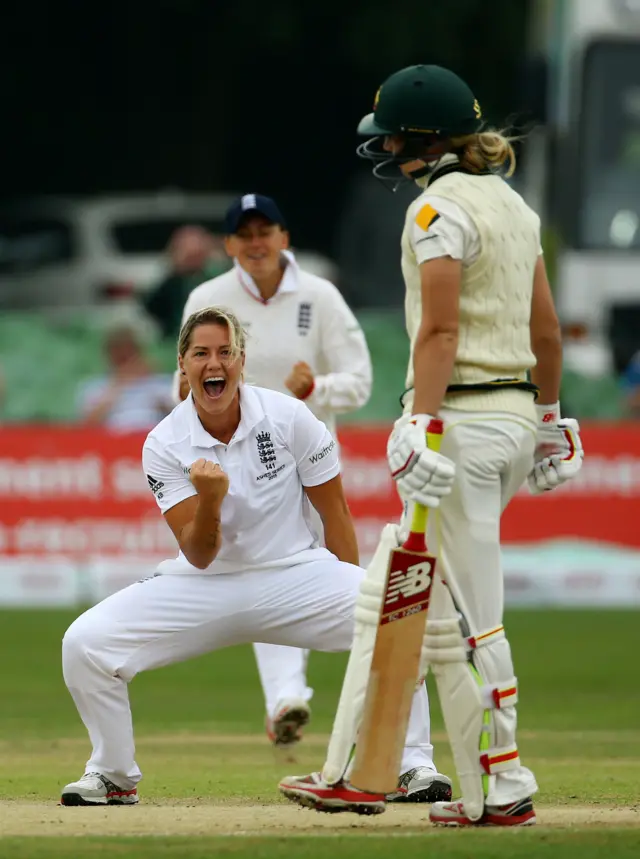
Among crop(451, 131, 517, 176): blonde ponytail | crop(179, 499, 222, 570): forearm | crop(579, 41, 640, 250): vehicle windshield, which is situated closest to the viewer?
crop(451, 131, 517, 176): blonde ponytail

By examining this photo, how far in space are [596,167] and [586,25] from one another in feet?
3.43

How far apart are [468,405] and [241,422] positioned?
2.93ft

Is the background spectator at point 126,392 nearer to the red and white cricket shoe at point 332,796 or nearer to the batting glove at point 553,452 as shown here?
the batting glove at point 553,452

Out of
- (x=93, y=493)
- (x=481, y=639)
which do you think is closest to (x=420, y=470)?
(x=481, y=639)

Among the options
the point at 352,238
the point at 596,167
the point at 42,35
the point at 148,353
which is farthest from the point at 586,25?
the point at 42,35

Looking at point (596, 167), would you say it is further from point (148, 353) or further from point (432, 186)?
point (432, 186)

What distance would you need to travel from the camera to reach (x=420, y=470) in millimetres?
5305

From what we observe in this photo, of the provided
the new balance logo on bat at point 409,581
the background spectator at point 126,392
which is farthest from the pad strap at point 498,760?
the background spectator at point 126,392

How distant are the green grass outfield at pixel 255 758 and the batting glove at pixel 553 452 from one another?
3.11ft

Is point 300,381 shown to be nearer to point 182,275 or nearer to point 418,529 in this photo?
point 418,529

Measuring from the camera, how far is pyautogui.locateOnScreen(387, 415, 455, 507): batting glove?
530 cm

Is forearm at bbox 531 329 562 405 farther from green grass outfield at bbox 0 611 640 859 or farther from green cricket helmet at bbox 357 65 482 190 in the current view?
green grass outfield at bbox 0 611 640 859

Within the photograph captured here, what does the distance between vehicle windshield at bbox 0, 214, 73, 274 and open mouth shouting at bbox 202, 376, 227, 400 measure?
13146mm

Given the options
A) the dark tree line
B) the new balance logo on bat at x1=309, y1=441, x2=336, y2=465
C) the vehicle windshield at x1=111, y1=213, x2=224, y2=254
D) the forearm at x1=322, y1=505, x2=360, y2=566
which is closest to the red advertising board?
the vehicle windshield at x1=111, y1=213, x2=224, y2=254
